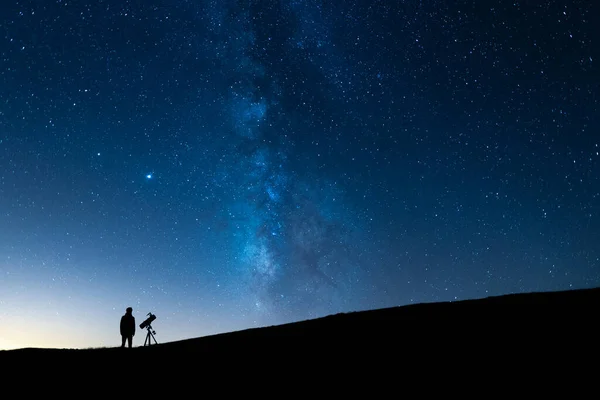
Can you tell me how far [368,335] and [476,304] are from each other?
327cm

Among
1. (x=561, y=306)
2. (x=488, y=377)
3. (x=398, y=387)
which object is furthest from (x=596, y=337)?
(x=398, y=387)

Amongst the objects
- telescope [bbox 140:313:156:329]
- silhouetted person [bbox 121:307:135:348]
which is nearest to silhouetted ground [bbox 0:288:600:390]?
silhouetted person [bbox 121:307:135:348]

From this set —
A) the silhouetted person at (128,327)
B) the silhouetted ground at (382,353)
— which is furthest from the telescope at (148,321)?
the silhouetted ground at (382,353)

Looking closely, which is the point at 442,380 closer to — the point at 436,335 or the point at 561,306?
the point at 436,335

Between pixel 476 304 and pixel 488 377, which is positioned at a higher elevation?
pixel 476 304

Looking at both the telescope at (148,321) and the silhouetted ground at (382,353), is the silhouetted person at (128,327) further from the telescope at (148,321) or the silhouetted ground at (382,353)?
the telescope at (148,321)

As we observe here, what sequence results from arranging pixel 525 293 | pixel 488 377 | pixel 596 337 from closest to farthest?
pixel 488 377
pixel 596 337
pixel 525 293

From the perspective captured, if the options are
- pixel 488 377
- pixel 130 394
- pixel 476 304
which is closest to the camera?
pixel 488 377

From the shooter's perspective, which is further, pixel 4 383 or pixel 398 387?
pixel 4 383

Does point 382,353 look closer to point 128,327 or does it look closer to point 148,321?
point 128,327

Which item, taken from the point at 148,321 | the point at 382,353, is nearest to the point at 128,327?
the point at 148,321

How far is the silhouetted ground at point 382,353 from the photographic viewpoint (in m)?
6.50

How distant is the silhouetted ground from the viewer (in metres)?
6.50

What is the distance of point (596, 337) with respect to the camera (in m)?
6.82
